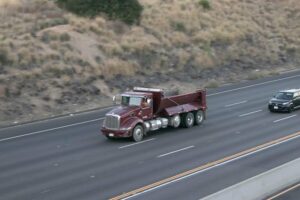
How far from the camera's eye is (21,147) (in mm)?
30297

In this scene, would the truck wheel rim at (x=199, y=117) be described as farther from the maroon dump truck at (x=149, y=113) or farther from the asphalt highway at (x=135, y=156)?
the asphalt highway at (x=135, y=156)

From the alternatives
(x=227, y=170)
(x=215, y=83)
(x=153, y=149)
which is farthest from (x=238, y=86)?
(x=227, y=170)

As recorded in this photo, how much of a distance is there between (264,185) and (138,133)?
12.8 m

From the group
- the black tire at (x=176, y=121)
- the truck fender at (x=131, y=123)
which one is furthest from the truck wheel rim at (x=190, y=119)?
the truck fender at (x=131, y=123)

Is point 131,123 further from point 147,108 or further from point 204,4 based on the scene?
point 204,4

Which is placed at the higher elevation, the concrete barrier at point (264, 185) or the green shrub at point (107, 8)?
the green shrub at point (107, 8)

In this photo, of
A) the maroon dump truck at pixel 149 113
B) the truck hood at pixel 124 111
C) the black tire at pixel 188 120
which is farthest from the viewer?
the black tire at pixel 188 120

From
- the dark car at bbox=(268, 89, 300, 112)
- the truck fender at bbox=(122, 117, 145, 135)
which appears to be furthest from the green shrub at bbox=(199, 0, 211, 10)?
the truck fender at bbox=(122, 117, 145, 135)

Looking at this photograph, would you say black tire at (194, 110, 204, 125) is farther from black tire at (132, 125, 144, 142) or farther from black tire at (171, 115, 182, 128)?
black tire at (132, 125, 144, 142)

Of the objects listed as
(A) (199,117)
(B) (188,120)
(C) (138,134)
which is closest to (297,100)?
(A) (199,117)

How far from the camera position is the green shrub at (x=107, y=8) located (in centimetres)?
5875

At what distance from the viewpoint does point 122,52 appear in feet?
176

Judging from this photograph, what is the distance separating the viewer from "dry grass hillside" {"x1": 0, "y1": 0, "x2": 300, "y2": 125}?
43.4 meters

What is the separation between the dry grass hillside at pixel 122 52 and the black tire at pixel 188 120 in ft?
32.3
